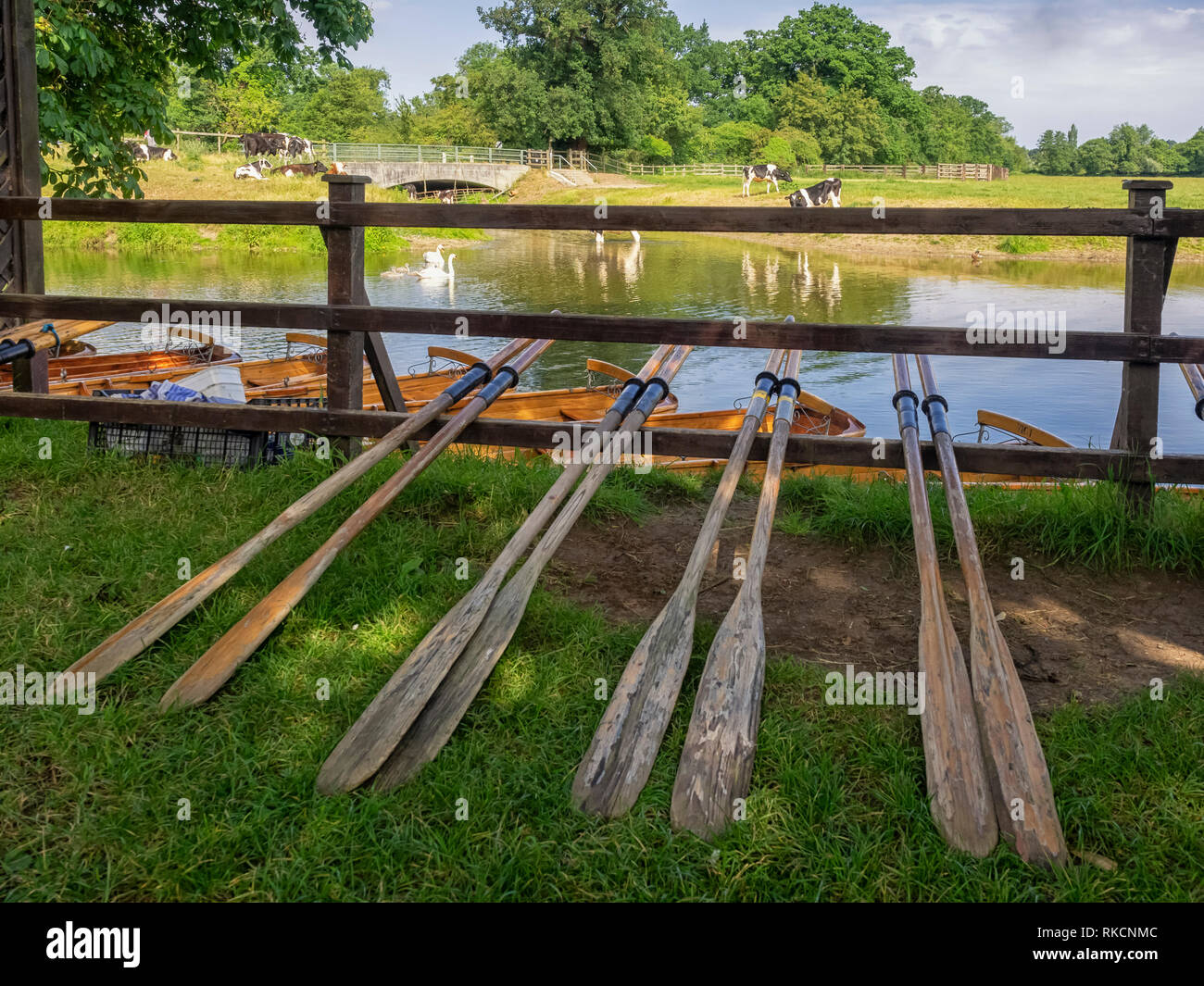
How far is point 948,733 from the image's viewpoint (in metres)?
2.77

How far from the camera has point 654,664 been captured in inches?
124

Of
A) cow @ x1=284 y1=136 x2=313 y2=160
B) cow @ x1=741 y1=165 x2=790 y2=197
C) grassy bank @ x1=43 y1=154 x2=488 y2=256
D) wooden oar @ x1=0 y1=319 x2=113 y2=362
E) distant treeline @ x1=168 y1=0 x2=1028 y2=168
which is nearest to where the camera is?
wooden oar @ x1=0 y1=319 x2=113 y2=362

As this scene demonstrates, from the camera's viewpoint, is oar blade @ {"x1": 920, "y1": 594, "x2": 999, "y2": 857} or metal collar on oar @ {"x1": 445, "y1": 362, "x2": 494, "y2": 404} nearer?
oar blade @ {"x1": 920, "y1": 594, "x2": 999, "y2": 857}

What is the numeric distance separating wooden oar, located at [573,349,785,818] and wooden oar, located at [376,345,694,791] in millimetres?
412

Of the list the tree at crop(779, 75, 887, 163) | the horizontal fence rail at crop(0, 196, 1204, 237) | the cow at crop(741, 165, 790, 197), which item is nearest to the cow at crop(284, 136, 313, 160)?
the cow at crop(741, 165, 790, 197)

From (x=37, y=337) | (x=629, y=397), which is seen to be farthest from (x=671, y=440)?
(x=37, y=337)

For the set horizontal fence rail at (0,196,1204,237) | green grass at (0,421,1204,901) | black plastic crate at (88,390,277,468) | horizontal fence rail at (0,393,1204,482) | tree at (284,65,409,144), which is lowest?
green grass at (0,421,1204,901)

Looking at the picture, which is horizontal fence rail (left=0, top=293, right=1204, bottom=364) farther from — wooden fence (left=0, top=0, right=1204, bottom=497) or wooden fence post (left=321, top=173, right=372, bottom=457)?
wooden fence post (left=321, top=173, right=372, bottom=457)

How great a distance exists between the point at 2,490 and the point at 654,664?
3.49 meters

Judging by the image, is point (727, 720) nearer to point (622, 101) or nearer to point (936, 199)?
point (936, 199)

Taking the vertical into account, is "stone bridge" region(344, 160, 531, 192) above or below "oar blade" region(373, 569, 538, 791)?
above

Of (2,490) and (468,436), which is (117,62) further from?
(468,436)

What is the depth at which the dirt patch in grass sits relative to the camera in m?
3.51

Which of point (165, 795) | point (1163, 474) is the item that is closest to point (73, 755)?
point (165, 795)
